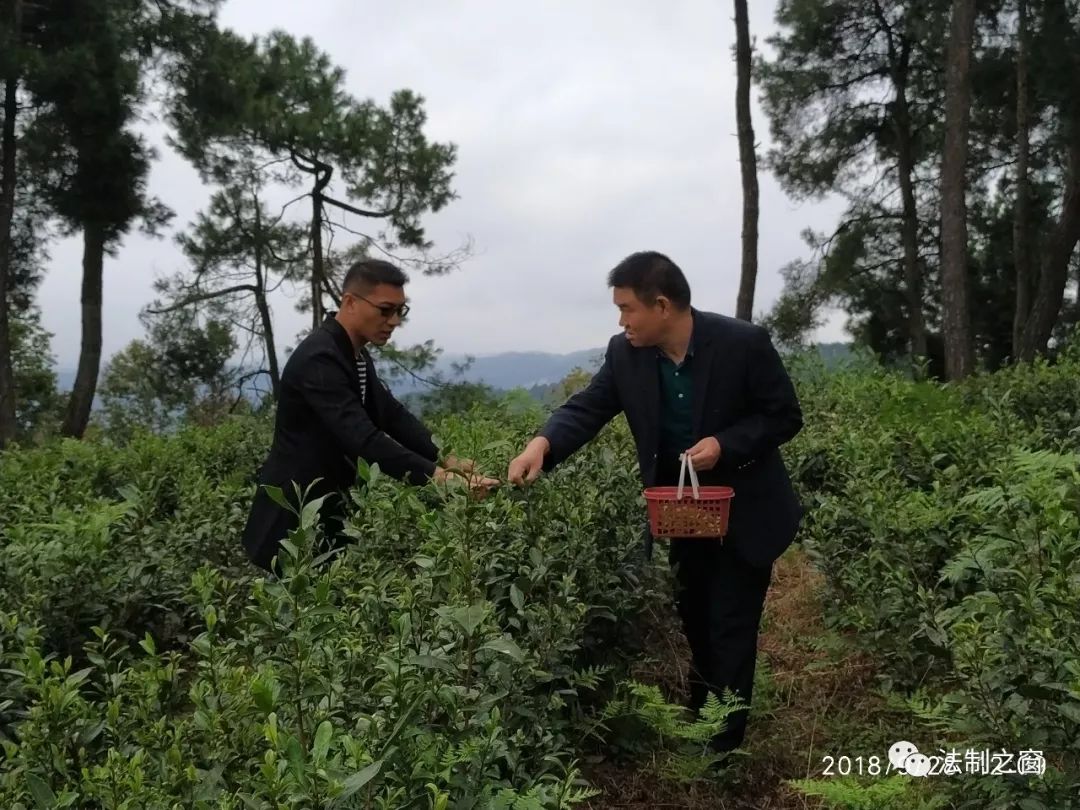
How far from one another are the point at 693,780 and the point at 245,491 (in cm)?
283

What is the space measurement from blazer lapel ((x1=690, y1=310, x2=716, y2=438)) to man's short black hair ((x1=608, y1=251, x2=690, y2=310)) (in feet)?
0.58

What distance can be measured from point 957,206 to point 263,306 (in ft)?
36.1

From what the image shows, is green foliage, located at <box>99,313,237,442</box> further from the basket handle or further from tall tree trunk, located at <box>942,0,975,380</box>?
the basket handle

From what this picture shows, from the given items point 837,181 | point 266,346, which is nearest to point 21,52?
point 266,346

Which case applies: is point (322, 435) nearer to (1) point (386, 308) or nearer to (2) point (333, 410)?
(2) point (333, 410)

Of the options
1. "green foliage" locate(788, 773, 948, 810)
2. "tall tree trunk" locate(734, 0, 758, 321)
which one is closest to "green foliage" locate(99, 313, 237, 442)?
"tall tree trunk" locate(734, 0, 758, 321)

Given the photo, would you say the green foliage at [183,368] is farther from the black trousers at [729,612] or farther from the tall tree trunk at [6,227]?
the black trousers at [729,612]

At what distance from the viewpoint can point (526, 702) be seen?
217cm

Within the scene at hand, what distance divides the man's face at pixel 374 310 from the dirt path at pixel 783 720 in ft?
4.58

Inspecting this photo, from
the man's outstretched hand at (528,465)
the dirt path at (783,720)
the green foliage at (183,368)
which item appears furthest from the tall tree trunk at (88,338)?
the man's outstretched hand at (528,465)

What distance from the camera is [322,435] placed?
3389 millimetres

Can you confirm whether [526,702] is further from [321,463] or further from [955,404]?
[955,404]

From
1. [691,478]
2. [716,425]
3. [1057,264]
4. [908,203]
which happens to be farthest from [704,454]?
[908,203]

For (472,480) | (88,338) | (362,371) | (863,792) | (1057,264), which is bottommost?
(863,792)
